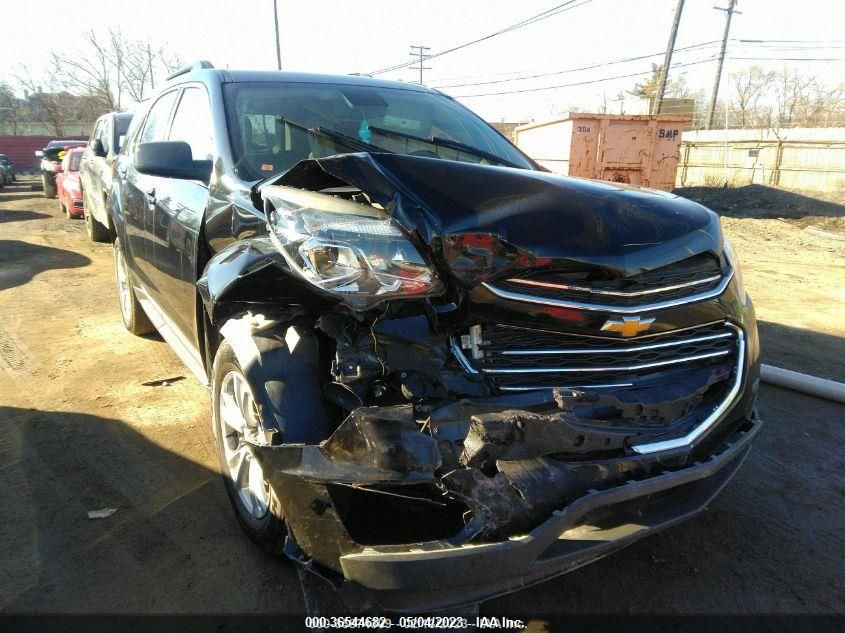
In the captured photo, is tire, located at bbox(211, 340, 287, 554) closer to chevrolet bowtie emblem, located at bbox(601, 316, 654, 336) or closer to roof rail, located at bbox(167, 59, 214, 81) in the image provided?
chevrolet bowtie emblem, located at bbox(601, 316, 654, 336)

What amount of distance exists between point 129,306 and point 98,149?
16.2 ft

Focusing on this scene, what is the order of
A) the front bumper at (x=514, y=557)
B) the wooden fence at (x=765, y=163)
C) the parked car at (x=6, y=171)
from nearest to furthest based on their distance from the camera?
the front bumper at (x=514, y=557)
the wooden fence at (x=765, y=163)
the parked car at (x=6, y=171)

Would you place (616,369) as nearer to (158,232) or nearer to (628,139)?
(158,232)

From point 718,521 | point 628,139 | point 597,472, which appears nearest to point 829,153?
point 628,139

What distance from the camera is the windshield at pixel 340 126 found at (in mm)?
2986

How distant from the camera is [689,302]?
7.16 ft

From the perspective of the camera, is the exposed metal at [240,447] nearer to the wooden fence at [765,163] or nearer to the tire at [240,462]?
the tire at [240,462]

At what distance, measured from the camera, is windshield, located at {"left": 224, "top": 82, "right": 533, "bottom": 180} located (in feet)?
9.80

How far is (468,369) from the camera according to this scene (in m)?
1.94

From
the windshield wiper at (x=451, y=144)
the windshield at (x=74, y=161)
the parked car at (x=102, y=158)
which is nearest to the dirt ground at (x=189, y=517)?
the windshield wiper at (x=451, y=144)

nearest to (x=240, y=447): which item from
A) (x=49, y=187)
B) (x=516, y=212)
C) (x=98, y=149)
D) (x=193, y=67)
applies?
(x=516, y=212)

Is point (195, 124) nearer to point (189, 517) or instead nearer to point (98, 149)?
point (189, 517)

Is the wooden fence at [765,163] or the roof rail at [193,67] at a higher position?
the roof rail at [193,67]

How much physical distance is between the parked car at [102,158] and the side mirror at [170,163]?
15.5 feet
